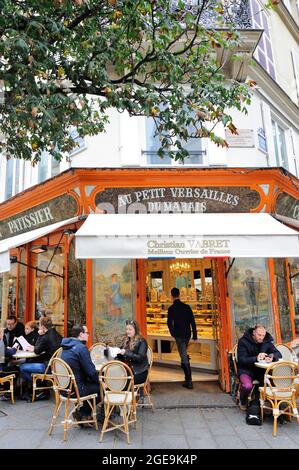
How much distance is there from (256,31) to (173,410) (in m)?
7.73

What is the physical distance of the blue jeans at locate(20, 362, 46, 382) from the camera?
250 inches

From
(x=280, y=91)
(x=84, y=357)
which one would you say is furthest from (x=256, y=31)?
(x=84, y=357)

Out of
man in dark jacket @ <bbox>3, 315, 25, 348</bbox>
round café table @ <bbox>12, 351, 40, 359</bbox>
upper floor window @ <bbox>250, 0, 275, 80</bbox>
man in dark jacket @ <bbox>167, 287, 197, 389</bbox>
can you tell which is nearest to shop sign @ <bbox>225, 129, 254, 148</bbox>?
upper floor window @ <bbox>250, 0, 275, 80</bbox>

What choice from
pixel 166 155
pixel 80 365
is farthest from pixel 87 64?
pixel 80 365

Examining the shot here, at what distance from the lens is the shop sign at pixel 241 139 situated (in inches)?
302

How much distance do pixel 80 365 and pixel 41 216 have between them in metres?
4.26

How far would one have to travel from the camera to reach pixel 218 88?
18.4 ft

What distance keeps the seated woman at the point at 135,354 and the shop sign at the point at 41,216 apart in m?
2.92

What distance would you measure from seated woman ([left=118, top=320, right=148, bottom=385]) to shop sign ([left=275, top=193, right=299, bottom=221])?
4.03 metres

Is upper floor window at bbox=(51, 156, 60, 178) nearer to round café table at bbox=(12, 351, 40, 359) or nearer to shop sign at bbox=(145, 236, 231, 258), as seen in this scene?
round café table at bbox=(12, 351, 40, 359)

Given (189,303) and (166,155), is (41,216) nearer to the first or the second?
(166,155)

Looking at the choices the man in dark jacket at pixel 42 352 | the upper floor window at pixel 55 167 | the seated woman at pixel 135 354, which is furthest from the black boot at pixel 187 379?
the upper floor window at pixel 55 167

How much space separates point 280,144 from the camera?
931 centimetres
